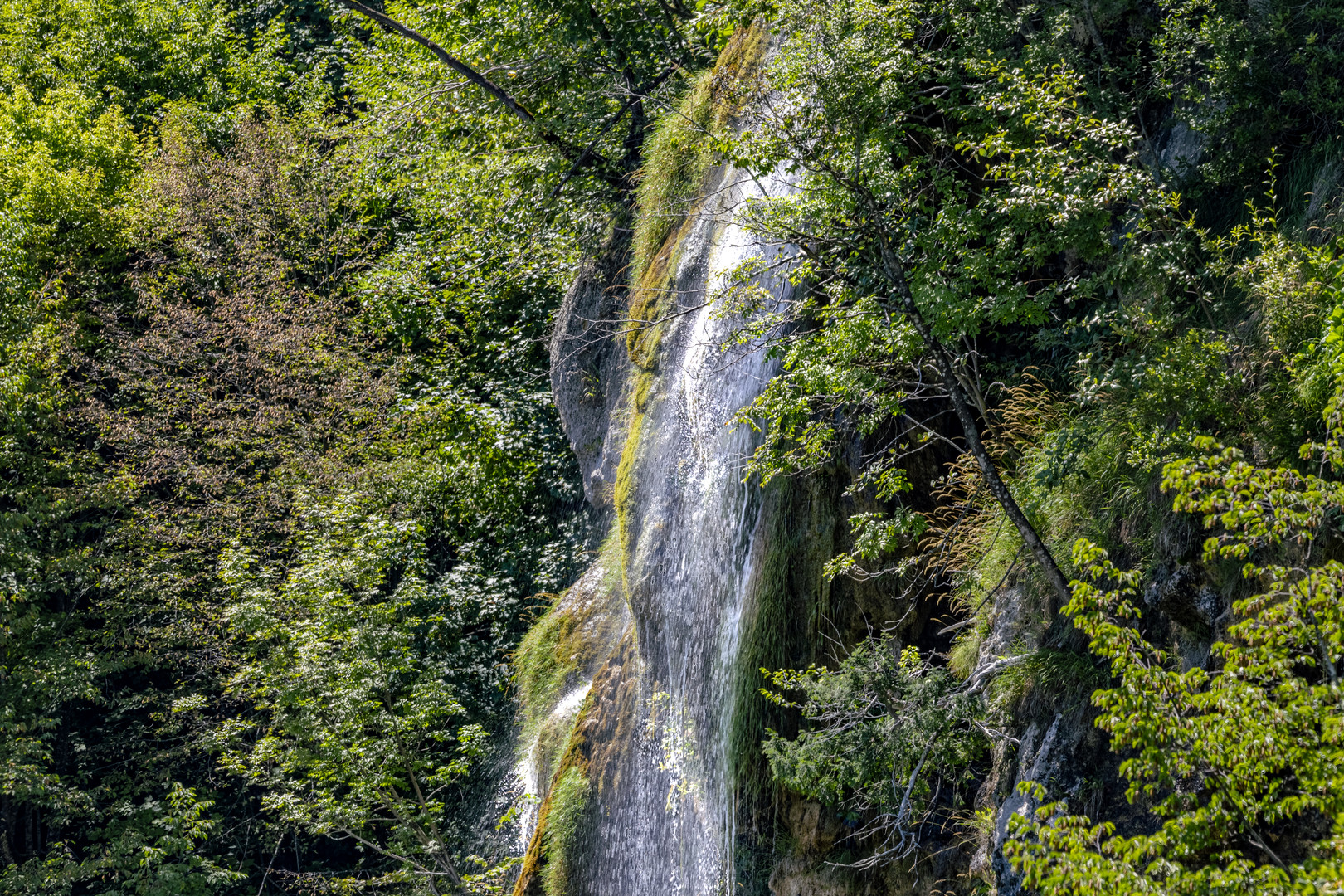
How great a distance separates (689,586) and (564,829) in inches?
112

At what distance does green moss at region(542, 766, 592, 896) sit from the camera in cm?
977

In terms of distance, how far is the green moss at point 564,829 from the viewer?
9.77m

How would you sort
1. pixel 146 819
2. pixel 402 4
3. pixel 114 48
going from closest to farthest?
pixel 146 819, pixel 402 4, pixel 114 48

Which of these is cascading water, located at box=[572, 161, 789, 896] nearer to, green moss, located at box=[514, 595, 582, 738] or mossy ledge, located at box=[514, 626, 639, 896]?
mossy ledge, located at box=[514, 626, 639, 896]

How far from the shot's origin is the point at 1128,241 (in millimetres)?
5750

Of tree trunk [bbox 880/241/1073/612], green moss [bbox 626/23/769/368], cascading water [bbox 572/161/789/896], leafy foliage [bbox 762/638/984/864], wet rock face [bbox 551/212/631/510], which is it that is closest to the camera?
tree trunk [bbox 880/241/1073/612]

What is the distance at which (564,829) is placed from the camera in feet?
32.4

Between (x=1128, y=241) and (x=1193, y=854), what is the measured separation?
10.6 ft

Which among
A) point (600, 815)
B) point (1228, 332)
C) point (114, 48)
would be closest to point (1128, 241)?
point (1228, 332)

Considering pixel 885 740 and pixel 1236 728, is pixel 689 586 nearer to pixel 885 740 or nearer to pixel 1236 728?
pixel 885 740

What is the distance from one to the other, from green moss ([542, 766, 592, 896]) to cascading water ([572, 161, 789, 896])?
178 millimetres

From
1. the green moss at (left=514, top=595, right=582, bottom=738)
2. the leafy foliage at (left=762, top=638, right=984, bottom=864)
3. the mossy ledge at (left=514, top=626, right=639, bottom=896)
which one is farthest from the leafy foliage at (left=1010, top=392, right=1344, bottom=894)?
the green moss at (left=514, top=595, right=582, bottom=738)

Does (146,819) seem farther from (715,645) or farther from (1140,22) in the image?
(1140,22)

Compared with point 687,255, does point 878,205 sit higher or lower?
lower
